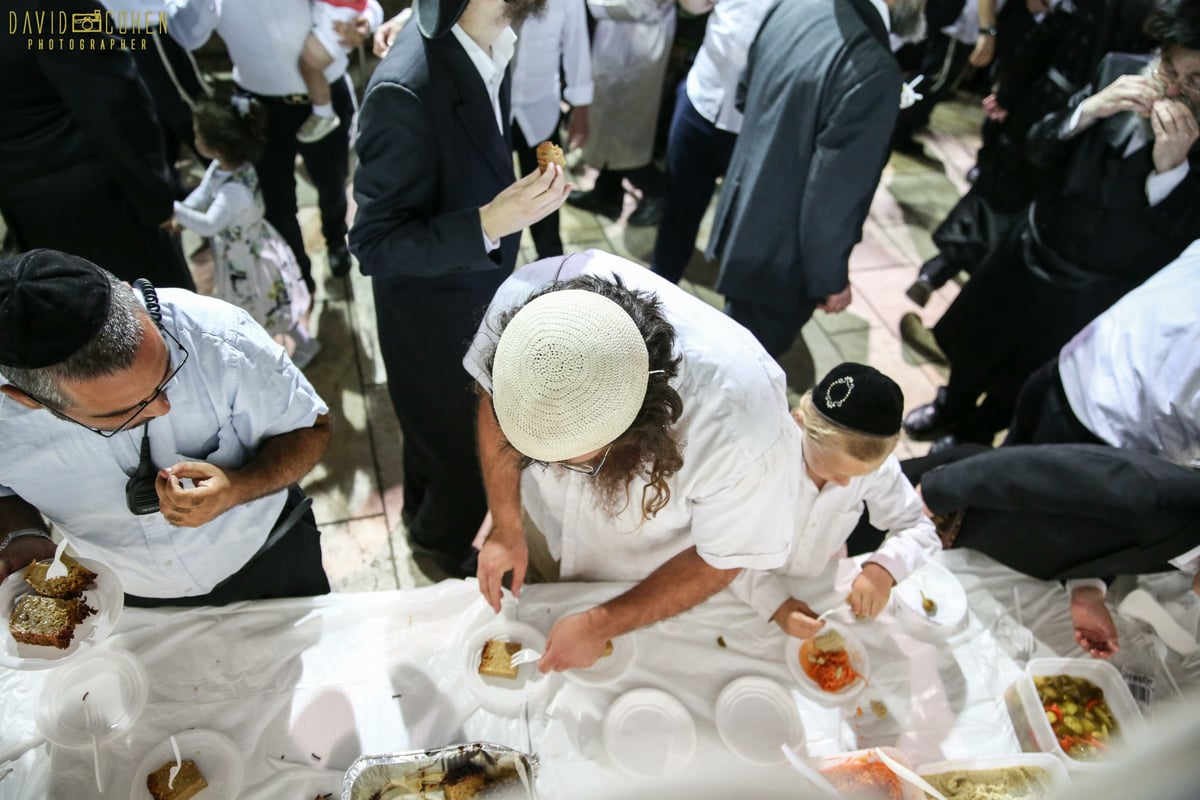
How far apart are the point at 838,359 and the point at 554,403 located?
3068mm

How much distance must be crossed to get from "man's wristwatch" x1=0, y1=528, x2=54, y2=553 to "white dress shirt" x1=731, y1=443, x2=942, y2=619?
1.53 meters

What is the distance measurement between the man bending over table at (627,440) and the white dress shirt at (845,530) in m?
0.16

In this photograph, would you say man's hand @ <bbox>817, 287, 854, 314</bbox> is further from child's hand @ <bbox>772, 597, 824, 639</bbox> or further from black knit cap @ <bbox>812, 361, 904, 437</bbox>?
child's hand @ <bbox>772, 597, 824, 639</bbox>

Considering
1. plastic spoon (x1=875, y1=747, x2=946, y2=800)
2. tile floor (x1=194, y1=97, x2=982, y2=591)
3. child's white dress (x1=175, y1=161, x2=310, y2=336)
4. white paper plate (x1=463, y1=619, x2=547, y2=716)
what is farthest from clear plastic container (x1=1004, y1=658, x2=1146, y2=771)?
child's white dress (x1=175, y1=161, x2=310, y2=336)

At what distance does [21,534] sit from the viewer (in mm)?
1496

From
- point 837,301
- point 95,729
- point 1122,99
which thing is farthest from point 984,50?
point 95,729

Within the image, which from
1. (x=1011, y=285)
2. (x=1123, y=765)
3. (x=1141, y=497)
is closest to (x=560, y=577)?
(x=1141, y=497)

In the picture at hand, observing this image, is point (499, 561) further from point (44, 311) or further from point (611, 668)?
point (44, 311)

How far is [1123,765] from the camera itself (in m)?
0.45

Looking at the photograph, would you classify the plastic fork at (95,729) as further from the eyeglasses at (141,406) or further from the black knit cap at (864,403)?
the black knit cap at (864,403)

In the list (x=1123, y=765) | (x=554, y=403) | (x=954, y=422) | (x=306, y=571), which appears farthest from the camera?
(x=954, y=422)

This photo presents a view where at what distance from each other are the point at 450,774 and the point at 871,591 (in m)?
1.04

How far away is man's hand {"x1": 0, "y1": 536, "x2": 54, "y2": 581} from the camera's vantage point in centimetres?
146

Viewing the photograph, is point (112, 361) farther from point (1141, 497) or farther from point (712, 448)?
point (1141, 497)
